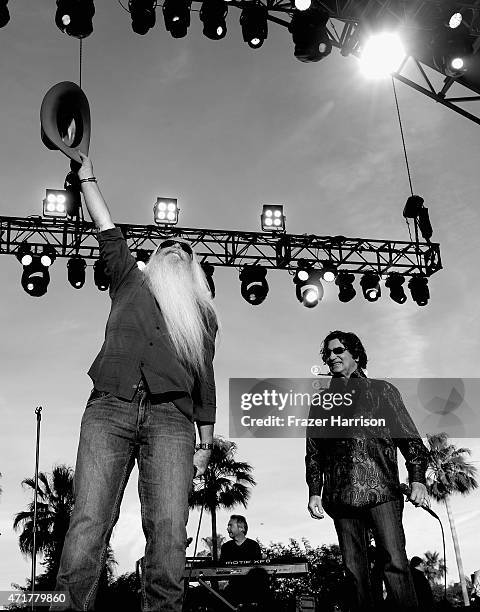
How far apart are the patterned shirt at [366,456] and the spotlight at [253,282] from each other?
8.78m

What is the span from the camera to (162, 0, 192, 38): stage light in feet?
27.4

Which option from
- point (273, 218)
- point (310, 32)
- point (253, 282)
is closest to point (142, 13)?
point (310, 32)

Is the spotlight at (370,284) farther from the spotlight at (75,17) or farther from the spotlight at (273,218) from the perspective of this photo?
the spotlight at (75,17)

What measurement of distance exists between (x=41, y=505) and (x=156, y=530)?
30466mm

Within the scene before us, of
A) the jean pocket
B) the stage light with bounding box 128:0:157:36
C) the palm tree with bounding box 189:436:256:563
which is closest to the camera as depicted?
the jean pocket

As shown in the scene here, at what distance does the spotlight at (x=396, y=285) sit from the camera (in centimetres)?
1316

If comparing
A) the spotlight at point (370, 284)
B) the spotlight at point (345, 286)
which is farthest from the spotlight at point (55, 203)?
the spotlight at point (370, 284)

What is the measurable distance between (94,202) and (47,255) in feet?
31.3

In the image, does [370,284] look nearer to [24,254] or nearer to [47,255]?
[47,255]

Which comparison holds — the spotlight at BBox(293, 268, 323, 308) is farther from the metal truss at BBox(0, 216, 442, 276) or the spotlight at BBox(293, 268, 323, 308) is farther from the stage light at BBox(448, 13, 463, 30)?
the stage light at BBox(448, 13, 463, 30)


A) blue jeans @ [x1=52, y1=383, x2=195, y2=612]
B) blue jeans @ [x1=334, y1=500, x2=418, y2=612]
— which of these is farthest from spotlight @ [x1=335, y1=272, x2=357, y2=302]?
blue jeans @ [x1=52, y1=383, x2=195, y2=612]

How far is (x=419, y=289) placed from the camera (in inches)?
518

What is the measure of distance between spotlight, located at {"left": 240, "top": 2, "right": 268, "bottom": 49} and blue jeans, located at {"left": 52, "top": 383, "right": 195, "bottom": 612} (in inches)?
290

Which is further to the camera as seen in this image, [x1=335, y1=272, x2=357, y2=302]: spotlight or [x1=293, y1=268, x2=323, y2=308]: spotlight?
[x1=335, y1=272, x2=357, y2=302]: spotlight
